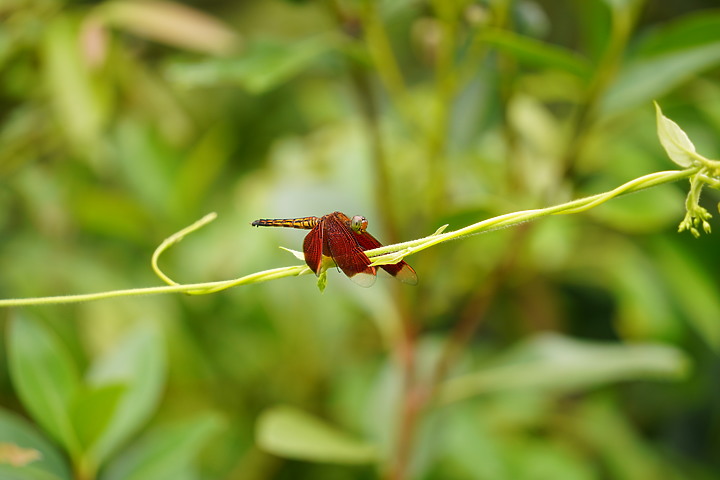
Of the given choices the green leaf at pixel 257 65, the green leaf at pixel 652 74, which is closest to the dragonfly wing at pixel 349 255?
the green leaf at pixel 257 65

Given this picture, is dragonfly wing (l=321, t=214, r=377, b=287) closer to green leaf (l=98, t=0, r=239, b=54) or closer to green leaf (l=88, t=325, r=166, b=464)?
green leaf (l=88, t=325, r=166, b=464)

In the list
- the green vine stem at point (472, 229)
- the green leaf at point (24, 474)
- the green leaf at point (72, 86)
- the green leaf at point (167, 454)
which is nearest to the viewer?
the green vine stem at point (472, 229)

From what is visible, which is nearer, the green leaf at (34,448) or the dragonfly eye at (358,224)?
the dragonfly eye at (358,224)

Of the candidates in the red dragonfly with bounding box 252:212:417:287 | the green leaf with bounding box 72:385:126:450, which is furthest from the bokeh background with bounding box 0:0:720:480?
the red dragonfly with bounding box 252:212:417:287

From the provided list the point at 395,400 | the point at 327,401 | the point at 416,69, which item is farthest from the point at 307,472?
the point at 416,69

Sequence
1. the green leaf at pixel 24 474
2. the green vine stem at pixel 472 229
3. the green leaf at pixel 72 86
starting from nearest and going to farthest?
the green vine stem at pixel 472 229, the green leaf at pixel 24 474, the green leaf at pixel 72 86

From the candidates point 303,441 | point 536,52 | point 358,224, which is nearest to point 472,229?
point 358,224

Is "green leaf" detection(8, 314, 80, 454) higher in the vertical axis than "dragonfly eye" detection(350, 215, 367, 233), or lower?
lower

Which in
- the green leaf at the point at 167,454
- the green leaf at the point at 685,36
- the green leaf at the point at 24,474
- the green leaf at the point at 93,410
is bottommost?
the green leaf at the point at 167,454

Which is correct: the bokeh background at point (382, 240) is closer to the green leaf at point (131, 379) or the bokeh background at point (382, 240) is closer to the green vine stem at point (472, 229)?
the green leaf at point (131, 379)
